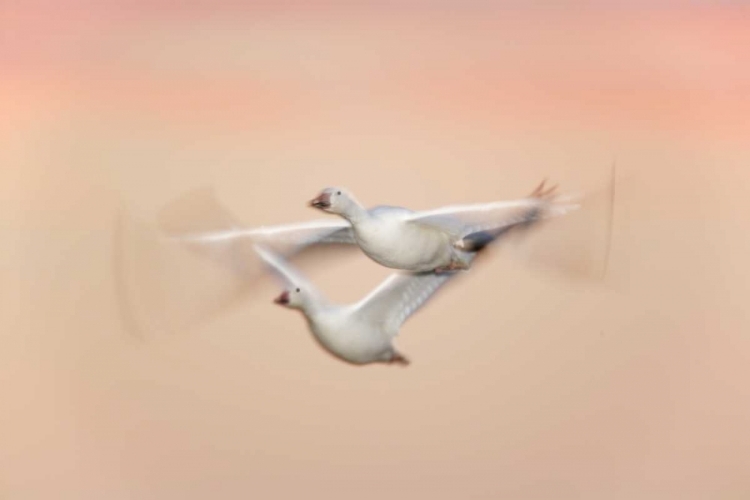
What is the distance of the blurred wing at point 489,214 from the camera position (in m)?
1.46

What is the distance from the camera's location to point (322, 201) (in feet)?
4.83

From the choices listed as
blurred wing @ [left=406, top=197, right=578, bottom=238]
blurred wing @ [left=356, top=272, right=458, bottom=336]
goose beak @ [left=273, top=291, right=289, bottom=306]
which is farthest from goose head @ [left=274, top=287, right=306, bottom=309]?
blurred wing @ [left=406, top=197, right=578, bottom=238]

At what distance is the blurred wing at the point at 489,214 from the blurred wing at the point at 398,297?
0.32 feet

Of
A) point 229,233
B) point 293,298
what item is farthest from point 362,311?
point 229,233

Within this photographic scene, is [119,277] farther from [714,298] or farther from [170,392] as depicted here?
[714,298]

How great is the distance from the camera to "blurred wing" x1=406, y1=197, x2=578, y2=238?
57.6 inches

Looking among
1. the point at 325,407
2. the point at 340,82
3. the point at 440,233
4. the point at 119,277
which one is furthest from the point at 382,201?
the point at 119,277

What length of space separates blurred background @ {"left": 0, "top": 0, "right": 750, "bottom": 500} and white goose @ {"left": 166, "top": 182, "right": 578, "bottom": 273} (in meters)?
0.03

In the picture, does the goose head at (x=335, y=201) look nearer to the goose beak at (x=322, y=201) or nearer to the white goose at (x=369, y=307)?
the goose beak at (x=322, y=201)

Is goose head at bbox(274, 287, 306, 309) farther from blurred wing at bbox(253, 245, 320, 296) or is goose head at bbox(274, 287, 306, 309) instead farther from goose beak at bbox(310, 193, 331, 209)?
goose beak at bbox(310, 193, 331, 209)

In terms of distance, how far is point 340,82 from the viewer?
1.49m

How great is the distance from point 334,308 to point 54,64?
747 mm

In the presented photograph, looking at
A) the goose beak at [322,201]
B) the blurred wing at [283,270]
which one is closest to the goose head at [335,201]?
the goose beak at [322,201]

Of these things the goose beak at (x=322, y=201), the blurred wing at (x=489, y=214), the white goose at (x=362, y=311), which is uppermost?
the goose beak at (x=322, y=201)
